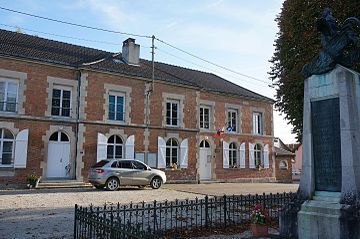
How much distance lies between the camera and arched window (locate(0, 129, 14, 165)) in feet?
56.3

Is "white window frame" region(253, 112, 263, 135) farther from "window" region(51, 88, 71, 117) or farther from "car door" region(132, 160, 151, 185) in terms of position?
"window" region(51, 88, 71, 117)

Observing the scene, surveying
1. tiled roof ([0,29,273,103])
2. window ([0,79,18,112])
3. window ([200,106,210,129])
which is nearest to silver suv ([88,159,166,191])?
window ([0,79,18,112])

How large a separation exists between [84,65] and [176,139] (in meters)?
7.83

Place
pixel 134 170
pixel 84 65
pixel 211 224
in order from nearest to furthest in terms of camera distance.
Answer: pixel 211 224
pixel 134 170
pixel 84 65

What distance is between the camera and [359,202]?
543 cm

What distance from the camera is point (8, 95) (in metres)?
17.8

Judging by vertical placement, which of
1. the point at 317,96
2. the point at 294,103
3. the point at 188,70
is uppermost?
the point at 188,70

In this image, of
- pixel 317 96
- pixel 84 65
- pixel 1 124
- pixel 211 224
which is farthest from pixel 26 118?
pixel 317 96

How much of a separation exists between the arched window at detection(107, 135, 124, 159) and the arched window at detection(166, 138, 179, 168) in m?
3.42

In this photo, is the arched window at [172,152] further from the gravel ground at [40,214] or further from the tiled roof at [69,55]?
the gravel ground at [40,214]

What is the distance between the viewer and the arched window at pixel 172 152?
2248 centimetres

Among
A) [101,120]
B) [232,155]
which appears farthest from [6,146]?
[232,155]

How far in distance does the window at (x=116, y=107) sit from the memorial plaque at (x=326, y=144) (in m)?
15.7

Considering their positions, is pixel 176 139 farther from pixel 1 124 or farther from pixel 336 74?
pixel 336 74
